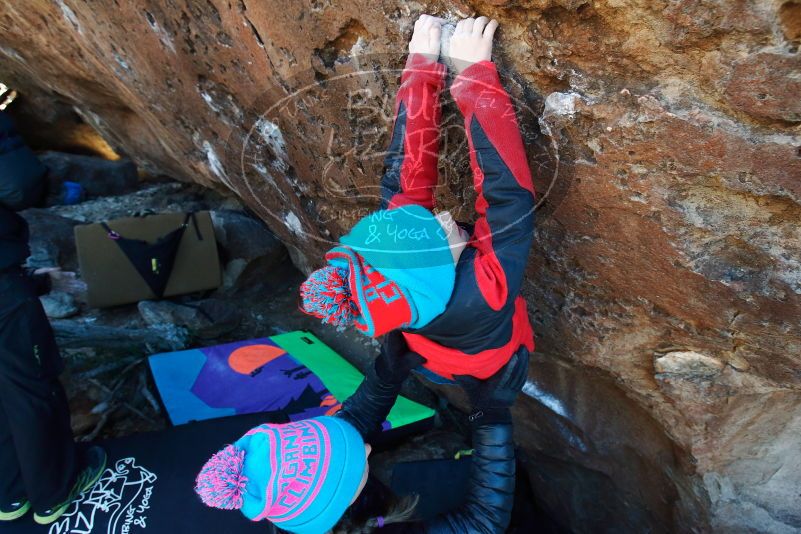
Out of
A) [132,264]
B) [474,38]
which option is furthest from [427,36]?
[132,264]

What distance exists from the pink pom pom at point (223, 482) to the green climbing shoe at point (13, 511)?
44.5 inches

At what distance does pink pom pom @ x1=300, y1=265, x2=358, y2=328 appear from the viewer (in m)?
1.25

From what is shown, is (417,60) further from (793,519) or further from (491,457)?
(793,519)

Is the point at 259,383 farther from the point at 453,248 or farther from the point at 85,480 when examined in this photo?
the point at 453,248

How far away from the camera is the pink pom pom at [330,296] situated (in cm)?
125

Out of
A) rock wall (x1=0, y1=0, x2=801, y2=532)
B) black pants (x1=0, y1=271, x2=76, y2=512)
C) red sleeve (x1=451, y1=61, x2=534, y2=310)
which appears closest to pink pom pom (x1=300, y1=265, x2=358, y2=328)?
red sleeve (x1=451, y1=61, x2=534, y2=310)

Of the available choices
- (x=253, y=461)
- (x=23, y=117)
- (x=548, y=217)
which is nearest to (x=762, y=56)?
(x=548, y=217)

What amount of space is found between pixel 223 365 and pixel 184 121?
142cm

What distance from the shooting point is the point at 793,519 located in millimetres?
1845

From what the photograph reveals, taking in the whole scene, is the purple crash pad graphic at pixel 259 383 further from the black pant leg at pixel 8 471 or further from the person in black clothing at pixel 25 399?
the black pant leg at pixel 8 471

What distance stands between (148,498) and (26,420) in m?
0.53

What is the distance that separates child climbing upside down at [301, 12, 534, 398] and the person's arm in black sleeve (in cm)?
32

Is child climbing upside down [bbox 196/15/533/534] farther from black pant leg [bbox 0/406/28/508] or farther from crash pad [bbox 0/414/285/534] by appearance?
black pant leg [bbox 0/406/28/508]

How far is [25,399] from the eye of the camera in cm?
196
